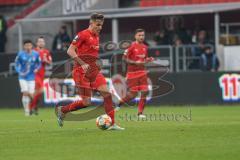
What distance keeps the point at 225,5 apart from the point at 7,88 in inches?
353

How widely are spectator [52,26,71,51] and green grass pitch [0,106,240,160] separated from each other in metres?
14.7

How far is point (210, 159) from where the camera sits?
12453 millimetres

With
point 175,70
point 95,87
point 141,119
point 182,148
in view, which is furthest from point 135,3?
point 182,148

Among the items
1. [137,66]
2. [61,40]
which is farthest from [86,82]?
[61,40]

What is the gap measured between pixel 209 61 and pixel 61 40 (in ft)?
22.3

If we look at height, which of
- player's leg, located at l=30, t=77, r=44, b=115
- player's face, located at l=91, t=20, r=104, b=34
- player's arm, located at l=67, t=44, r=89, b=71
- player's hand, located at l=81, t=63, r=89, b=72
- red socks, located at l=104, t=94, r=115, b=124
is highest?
player's face, located at l=91, t=20, r=104, b=34

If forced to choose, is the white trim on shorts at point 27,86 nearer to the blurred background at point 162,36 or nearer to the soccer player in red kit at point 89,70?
the blurred background at point 162,36

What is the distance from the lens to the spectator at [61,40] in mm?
34062

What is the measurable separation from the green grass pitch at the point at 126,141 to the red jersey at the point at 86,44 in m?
1.47

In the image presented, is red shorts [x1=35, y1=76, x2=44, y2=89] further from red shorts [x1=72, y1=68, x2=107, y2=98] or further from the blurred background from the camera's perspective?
red shorts [x1=72, y1=68, x2=107, y2=98]

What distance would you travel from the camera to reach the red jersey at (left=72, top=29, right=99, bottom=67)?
16875mm

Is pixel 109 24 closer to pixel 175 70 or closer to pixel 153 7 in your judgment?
pixel 153 7

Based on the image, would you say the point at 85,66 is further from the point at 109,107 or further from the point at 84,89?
the point at 109,107

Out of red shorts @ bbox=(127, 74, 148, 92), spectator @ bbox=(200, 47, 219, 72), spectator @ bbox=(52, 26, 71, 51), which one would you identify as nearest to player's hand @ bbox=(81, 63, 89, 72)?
red shorts @ bbox=(127, 74, 148, 92)
